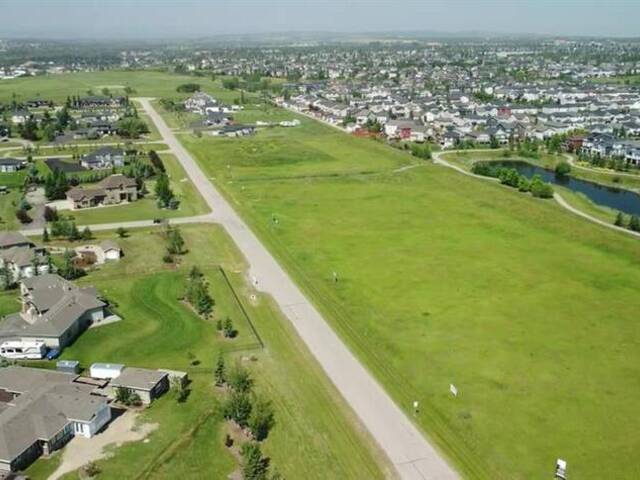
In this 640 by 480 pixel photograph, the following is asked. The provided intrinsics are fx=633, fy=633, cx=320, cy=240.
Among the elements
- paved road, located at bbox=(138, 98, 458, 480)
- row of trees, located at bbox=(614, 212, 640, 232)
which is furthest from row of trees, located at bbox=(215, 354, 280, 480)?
row of trees, located at bbox=(614, 212, 640, 232)

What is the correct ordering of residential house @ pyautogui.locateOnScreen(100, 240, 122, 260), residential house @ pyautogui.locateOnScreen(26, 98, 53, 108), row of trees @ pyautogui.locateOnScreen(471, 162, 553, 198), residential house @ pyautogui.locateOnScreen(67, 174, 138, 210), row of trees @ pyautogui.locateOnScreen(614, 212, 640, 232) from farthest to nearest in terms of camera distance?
residential house @ pyautogui.locateOnScreen(26, 98, 53, 108)
row of trees @ pyautogui.locateOnScreen(471, 162, 553, 198)
residential house @ pyautogui.locateOnScreen(67, 174, 138, 210)
row of trees @ pyautogui.locateOnScreen(614, 212, 640, 232)
residential house @ pyautogui.locateOnScreen(100, 240, 122, 260)

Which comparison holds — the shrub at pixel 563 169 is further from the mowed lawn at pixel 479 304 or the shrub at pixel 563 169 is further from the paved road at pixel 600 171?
the mowed lawn at pixel 479 304

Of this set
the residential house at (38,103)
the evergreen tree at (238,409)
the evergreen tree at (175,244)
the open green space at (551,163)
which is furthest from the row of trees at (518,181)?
the residential house at (38,103)

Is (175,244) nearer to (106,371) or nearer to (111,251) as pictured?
(111,251)

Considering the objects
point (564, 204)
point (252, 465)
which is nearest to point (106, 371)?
point (252, 465)

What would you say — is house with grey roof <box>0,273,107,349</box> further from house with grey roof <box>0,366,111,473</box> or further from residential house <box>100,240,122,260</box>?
residential house <box>100,240,122,260</box>

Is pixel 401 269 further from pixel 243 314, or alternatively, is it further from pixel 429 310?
pixel 243 314
